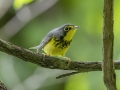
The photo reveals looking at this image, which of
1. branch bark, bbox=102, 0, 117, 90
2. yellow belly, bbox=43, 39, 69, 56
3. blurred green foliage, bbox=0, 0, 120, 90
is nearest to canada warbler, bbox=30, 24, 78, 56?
yellow belly, bbox=43, 39, 69, 56

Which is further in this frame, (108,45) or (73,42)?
(73,42)

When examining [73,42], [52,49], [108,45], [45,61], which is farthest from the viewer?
[73,42]

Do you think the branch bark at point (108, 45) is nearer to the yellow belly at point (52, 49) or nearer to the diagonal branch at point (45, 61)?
the diagonal branch at point (45, 61)

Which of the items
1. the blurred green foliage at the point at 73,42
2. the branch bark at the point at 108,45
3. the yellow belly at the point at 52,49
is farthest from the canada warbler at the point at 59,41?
the branch bark at the point at 108,45

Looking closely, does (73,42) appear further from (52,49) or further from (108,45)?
(108,45)

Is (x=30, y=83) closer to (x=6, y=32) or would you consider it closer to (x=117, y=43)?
(x=6, y=32)

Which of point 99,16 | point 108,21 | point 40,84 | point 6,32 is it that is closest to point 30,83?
point 40,84

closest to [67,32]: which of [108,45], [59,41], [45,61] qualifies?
[59,41]
